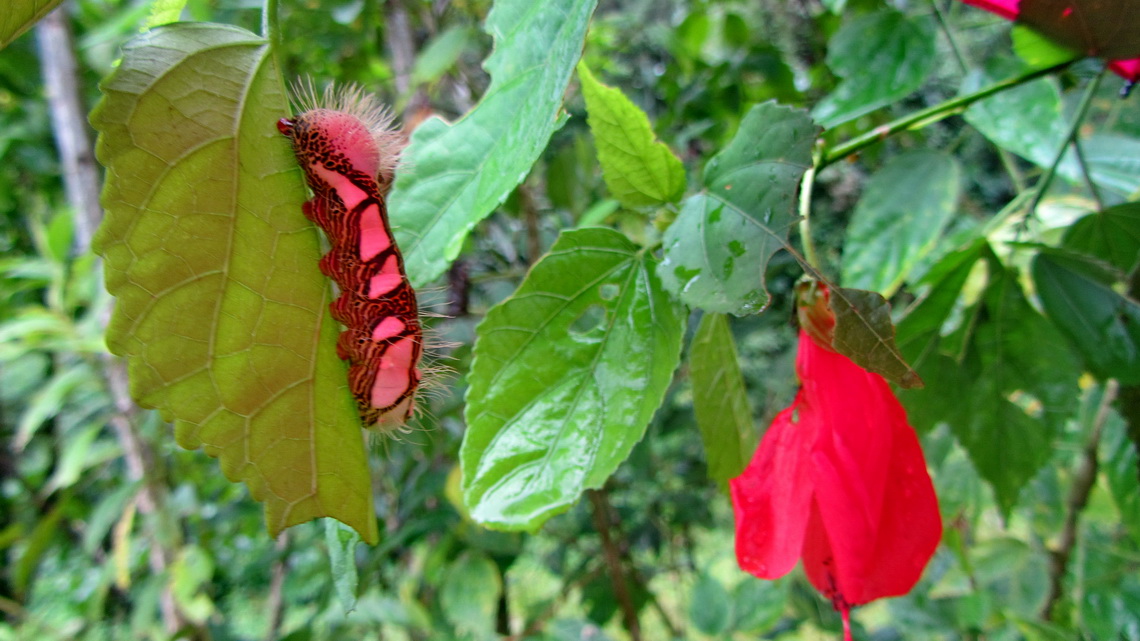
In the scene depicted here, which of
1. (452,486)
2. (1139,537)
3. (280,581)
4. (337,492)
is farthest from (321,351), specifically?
(280,581)

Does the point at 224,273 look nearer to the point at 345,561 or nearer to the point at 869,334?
the point at 345,561

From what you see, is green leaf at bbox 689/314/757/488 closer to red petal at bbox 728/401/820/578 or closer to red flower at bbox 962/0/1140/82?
red petal at bbox 728/401/820/578

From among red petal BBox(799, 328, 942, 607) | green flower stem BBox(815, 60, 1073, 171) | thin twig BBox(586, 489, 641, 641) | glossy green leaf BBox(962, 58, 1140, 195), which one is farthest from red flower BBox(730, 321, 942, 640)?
thin twig BBox(586, 489, 641, 641)

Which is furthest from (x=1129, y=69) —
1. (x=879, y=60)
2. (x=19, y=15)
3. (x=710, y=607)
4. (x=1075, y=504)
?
(x=710, y=607)

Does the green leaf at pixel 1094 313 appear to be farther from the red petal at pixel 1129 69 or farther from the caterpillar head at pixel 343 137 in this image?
the caterpillar head at pixel 343 137

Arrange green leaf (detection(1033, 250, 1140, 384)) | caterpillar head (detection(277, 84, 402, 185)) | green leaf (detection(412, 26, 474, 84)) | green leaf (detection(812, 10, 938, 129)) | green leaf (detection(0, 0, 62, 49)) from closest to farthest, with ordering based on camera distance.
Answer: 1. green leaf (detection(0, 0, 62, 49))
2. caterpillar head (detection(277, 84, 402, 185))
3. green leaf (detection(1033, 250, 1140, 384))
4. green leaf (detection(812, 10, 938, 129))
5. green leaf (detection(412, 26, 474, 84))

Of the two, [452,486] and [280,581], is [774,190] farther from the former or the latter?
[280,581]

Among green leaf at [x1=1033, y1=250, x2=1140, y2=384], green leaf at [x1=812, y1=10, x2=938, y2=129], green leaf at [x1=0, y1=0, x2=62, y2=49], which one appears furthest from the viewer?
green leaf at [x1=812, y1=10, x2=938, y2=129]
